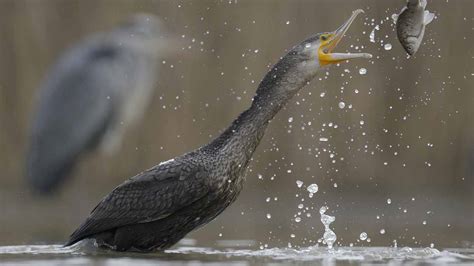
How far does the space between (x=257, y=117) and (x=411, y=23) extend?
0.90 metres

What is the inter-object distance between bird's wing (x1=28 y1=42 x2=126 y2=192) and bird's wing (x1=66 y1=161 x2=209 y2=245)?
560 cm

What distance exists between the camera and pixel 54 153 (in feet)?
42.2

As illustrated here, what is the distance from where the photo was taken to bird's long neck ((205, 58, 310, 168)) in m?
6.93

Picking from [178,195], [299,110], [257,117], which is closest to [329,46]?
[257,117]

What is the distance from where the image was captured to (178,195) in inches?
267

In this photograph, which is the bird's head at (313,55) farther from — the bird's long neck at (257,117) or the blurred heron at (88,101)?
the blurred heron at (88,101)

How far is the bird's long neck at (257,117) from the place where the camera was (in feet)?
22.7

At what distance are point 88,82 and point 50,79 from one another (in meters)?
0.42

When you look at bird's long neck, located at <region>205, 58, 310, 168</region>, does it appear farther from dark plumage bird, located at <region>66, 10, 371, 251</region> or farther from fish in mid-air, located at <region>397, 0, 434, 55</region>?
fish in mid-air, located at <region>397, 0, 434, 55</region>

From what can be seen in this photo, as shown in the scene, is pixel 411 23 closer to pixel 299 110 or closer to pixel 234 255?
pixel 234 255

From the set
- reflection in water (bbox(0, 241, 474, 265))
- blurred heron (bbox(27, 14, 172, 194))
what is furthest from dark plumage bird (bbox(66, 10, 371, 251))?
blurred heron (bbox(27, 14, 172, 194))

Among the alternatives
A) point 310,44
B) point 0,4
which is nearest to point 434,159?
point 0,4

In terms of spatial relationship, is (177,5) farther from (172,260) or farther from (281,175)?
(172,260)

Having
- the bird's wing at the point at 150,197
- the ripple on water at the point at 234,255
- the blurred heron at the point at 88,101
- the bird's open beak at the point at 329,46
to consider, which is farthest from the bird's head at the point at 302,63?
the blurred heron at the point at 88,101
